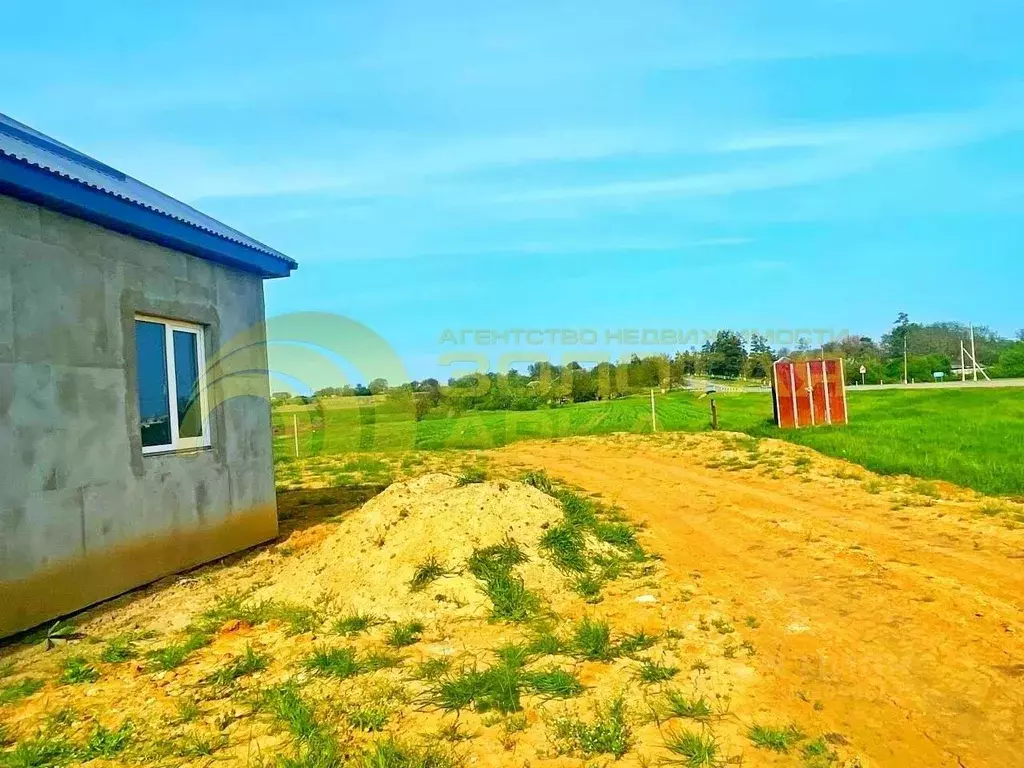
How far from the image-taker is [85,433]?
5.78 meters

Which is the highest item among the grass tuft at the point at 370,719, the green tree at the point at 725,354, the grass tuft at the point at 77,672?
the green tree at the point at 725,354

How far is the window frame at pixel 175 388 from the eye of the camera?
6840 mm

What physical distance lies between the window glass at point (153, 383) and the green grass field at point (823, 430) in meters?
10.5

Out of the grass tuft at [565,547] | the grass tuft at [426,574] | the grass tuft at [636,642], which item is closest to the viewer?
the grass tuft at [636,642]

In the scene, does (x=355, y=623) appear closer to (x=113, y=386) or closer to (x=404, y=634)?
(x=404, y=634)

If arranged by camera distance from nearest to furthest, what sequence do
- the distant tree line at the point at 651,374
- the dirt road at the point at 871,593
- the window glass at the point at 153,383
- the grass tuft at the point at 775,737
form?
the grass tuft at the point at 775,737 → the dirt road at the point at 871,593 → the window glass at the point at 153,383 → the distant tree line at the point at 651,374

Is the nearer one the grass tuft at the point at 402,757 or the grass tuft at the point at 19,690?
the grass tuft at the point at 402,757

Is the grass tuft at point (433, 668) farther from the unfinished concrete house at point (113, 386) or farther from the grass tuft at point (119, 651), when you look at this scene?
the unfinished concrete house at point (113, 386)

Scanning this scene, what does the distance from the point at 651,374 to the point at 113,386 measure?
44.4m

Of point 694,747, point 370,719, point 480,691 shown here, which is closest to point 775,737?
point 694,747

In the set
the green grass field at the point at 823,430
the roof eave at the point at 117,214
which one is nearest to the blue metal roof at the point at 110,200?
the roof eave at the point at 117,214

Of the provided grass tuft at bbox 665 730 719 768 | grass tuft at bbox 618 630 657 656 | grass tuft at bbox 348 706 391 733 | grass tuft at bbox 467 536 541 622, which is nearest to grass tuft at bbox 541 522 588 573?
grass tuft at bbox 467 536 541 622

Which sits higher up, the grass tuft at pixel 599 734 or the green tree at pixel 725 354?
the green tree at pixel 725 354

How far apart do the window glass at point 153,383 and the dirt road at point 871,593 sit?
5.19 m
